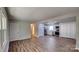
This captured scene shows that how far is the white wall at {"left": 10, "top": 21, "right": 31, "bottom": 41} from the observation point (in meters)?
8.32

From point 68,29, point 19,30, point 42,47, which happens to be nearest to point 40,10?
point 42,47

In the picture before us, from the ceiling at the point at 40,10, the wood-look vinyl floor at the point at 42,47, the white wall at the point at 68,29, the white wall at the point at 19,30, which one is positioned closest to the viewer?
the ceiling at the point at 40,10

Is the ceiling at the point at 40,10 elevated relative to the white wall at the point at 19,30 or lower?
elevated

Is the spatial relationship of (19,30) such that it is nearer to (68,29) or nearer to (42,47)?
(42,47)

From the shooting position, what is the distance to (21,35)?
9.10m

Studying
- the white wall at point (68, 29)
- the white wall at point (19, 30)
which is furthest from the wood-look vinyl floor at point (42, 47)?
the white wall at point (68, 29)

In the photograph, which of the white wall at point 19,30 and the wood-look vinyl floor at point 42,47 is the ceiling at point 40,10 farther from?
the white wall at point 19,30

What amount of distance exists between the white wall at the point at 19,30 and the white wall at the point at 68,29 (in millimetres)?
4339

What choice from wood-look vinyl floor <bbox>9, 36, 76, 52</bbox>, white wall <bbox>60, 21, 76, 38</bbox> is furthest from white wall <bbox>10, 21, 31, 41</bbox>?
white wall <bbox>60, 21, 76, 38</bbox>

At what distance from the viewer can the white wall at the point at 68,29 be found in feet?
30.7
